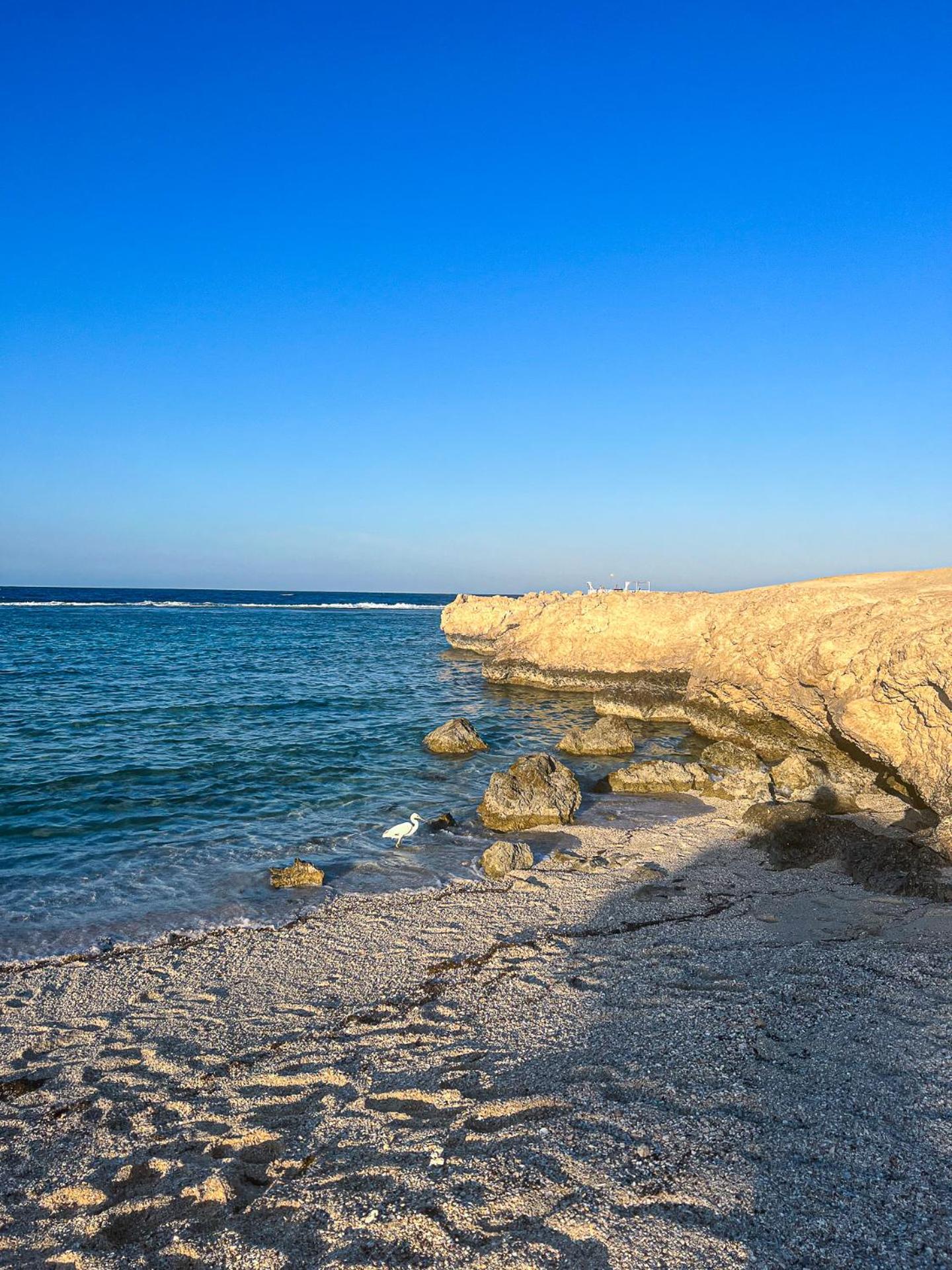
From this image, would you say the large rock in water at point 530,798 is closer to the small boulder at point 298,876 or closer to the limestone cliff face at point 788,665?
the small boulder at point 298,876

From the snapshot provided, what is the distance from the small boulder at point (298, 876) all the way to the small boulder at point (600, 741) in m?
10.4

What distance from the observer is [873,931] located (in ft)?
28.2

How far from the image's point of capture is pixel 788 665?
17781 mm

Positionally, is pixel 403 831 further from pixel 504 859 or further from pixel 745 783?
pixel 745 783

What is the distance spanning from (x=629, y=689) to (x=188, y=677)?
2108 cm

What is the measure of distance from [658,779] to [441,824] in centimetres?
556

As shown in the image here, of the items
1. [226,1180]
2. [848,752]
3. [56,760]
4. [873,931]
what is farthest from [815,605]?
[56,760]

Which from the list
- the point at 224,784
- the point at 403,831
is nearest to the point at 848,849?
the point at 403,831

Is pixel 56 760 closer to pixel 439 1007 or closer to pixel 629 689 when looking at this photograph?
pixel 439 1007

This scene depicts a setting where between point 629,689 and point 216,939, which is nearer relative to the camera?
point 216,939

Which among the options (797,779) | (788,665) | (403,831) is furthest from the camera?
(788,665)

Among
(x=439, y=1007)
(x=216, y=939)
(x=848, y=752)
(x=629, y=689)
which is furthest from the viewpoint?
(x=629, y=689)

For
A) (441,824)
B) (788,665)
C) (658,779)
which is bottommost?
(441,824)

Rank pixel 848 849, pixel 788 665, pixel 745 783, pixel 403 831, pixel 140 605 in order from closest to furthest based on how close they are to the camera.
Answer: pixel 848 849 → pixel 403 831 → pixel 745 783 → pixel 788 665 → pixel 140 605
